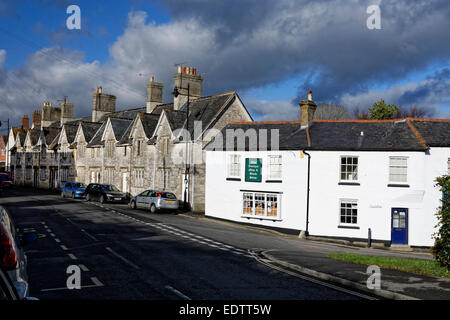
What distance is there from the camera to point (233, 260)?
15703 mm

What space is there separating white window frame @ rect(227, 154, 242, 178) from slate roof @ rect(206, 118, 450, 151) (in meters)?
0.71

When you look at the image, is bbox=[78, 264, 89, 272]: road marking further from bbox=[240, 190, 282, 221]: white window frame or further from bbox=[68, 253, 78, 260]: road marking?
bbox=[240, 190, 282, 221]: white window frame

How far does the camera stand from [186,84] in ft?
148

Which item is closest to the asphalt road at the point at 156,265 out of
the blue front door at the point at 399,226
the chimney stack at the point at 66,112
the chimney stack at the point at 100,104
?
the blue front door at the point at 399,226

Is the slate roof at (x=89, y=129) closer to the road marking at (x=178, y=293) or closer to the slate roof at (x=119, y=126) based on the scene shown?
the slate roof at (x=119, y=126)

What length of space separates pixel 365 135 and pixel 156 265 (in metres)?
19.2

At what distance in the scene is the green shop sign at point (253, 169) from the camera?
29938mm

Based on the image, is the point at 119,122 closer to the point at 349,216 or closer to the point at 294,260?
the point at 349,216

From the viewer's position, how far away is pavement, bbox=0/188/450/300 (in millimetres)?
10867

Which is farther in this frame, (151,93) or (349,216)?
(151,93)

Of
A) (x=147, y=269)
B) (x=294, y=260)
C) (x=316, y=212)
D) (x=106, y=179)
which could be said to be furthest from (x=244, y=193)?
(x=106, y=179)

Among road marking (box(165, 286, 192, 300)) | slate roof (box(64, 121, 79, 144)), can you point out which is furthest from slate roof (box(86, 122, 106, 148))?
road marking (box(165, 286, 192, 300))
